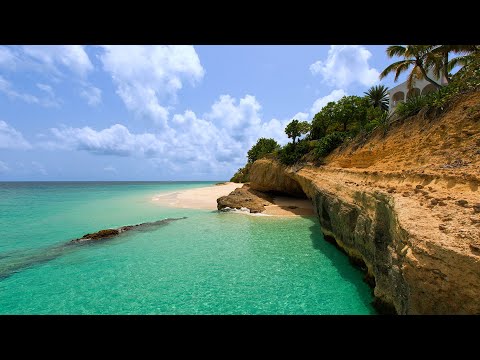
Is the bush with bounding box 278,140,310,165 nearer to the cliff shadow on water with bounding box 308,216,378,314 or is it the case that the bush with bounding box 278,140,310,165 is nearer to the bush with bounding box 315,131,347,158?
the bush with bounding box 315,131,347,158

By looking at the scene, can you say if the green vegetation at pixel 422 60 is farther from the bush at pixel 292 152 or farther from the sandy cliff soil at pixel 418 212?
the bush at pixel 292 152

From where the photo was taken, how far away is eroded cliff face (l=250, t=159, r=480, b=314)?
3869 millimetres

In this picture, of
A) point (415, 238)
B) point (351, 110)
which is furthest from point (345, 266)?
point (351, 110)

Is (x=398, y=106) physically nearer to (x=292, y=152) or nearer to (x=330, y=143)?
(x=330, y=143)

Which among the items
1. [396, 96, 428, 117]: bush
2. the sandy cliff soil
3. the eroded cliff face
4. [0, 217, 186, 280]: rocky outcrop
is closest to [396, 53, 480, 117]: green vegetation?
[396, 96, 428, 117]: bush

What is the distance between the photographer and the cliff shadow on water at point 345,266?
7605mm

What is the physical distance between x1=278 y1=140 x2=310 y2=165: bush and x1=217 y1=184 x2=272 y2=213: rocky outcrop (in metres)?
4.76

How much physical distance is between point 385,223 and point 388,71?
1597 cm

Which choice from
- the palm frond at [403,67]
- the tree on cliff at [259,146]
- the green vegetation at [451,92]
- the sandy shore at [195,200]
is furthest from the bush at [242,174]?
the green vegetation at [451,92]

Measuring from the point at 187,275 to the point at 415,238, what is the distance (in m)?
7.96

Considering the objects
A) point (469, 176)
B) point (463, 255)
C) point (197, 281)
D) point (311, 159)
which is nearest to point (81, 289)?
point (197, 281)

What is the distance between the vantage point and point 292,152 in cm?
2519
